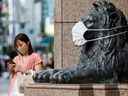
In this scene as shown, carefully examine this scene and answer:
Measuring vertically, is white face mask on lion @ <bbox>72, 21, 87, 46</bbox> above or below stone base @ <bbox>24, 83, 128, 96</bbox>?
above

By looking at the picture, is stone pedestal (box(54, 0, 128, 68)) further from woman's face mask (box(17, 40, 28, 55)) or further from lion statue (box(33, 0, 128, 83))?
lion statue (box(33, 0, 128, 83))

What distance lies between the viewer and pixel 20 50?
9320 mm

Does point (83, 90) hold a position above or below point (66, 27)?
below

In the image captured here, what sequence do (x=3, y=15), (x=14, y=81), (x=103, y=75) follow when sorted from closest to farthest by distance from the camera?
1. (x=103, y=75)
2. (x=14, y=81)
3. (x=3, y=15)

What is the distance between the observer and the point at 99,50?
26.6 feet

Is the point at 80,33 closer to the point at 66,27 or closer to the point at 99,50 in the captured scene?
the point at 99,50

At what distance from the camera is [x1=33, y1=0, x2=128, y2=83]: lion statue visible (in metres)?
7.96

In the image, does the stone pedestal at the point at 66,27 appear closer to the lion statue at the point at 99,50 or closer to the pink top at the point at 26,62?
the pink top at the point at 26,62

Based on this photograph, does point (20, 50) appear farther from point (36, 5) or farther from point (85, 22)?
point (36, 5)

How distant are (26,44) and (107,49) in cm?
159

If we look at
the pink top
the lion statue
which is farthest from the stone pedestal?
the lion statue

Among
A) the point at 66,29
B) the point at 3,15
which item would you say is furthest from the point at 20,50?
the point at 3,15

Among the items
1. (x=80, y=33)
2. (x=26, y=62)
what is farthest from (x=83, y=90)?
(x=26, y=62)

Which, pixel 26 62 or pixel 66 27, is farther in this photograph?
pixel 66 27
